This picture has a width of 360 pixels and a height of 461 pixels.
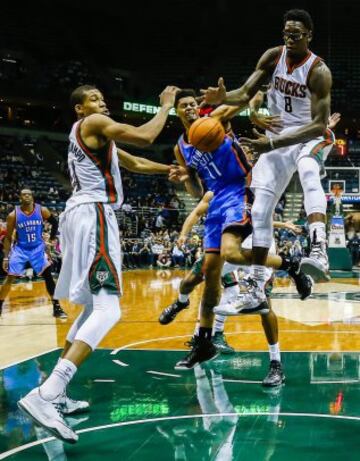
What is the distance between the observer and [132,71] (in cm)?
3192

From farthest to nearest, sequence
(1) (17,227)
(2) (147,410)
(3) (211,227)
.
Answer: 1. (1) (17,227)
2. (3) (211,227)
3. (2) (147,410)

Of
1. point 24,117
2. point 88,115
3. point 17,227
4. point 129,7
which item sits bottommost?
point 17,227

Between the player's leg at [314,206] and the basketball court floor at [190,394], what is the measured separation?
0.95m

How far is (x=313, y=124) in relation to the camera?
406cm

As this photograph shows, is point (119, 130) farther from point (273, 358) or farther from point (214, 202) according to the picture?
point (273, 358)

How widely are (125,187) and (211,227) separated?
21078 mm

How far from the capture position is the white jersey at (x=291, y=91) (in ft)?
14.0

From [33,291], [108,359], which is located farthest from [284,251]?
[108,359]

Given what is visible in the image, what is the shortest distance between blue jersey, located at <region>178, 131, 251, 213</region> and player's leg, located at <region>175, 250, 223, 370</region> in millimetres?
477

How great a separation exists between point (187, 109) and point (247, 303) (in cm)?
203

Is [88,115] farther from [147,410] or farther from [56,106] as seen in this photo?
[56,106]

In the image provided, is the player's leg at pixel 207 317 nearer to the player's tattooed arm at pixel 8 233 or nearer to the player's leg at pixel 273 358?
the player's leg at pixel 273 358

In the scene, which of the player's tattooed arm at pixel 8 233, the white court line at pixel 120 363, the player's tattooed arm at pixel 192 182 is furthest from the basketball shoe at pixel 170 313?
the player's tattooed arm at pixel 8 233

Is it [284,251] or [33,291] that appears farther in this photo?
[284,251]
